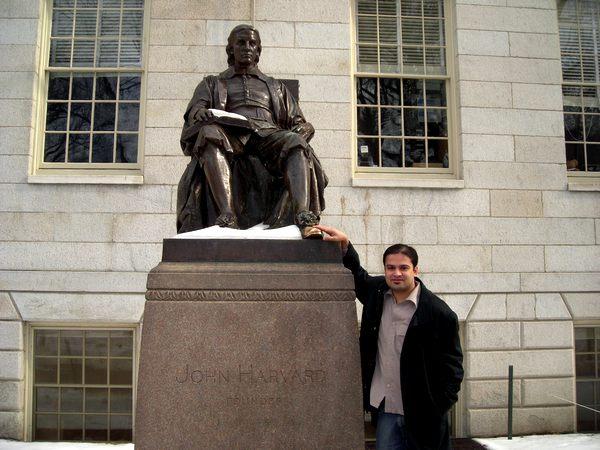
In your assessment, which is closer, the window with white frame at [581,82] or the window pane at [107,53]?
the window pane at [107,53]

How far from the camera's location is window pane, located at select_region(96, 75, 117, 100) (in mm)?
7773

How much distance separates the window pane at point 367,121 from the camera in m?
7.91

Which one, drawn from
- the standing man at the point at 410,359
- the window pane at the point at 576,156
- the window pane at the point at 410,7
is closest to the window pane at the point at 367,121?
the window pane at the point at 410,7

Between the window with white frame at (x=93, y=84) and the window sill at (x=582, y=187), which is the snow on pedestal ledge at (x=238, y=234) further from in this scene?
the window sill at (x=582, y=187)

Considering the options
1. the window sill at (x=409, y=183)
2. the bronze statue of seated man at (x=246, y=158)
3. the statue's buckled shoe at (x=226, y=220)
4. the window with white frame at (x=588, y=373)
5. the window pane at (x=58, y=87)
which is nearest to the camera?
the statue's buckled shoe at (x=226, y=220)

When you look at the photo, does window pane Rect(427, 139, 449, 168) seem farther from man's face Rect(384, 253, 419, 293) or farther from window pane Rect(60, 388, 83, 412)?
window pane Rect(60, 388, 83, 412)

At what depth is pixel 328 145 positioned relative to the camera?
7.47m

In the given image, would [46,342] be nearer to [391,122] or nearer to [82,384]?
[82,384]

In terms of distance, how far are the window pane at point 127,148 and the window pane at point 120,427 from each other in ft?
11.3

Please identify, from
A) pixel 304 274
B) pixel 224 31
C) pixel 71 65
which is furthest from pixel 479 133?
pixel 71 65

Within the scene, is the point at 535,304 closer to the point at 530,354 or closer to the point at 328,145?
the point at 530,354

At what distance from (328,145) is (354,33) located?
6.03ft

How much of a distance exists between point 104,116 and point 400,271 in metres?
6.01

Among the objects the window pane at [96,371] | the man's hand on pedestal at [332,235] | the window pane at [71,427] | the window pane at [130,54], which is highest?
the window pane at [130,54]
